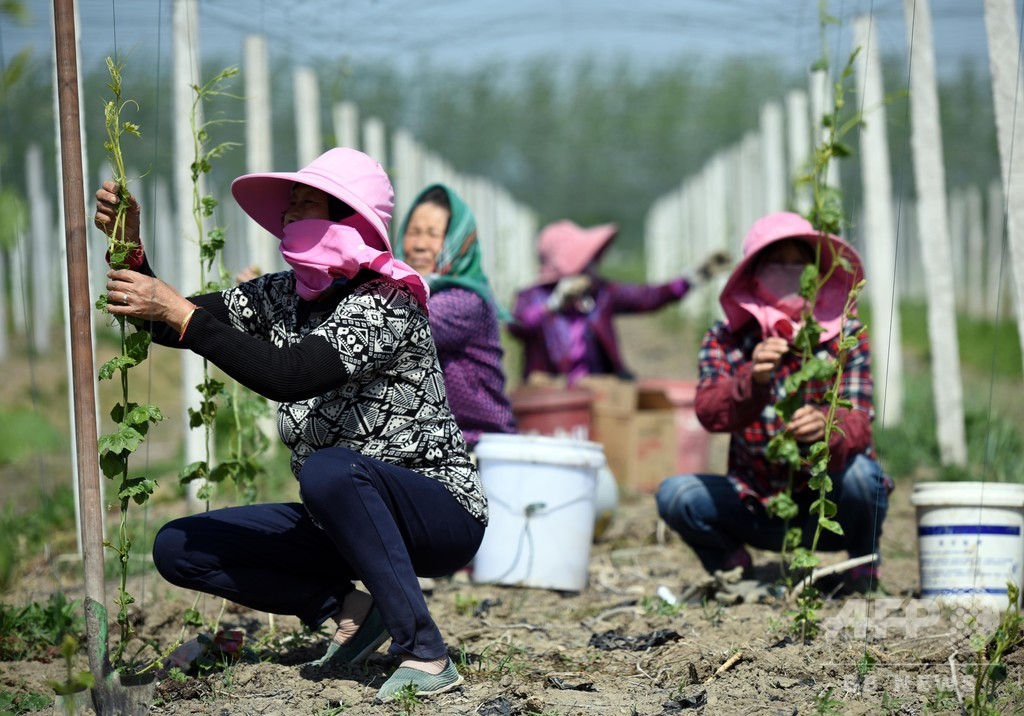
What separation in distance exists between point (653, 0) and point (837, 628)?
7712 mm

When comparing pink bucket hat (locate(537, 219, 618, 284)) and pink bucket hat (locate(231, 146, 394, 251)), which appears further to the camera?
pink bucket hat (locate(537, 219, 618, 284))

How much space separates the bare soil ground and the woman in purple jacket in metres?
2.92

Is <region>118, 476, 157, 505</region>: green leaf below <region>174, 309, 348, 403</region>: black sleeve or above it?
below

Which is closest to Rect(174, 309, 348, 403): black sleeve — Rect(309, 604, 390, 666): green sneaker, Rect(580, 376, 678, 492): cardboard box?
Rect(309, 604, 390, 666): green sneaker

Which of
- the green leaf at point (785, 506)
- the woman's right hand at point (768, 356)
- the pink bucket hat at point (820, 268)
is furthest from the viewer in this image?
the pink bucket hat at point (820, 268)

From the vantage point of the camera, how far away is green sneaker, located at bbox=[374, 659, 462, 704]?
2.53m

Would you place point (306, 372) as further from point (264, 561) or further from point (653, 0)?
point (653, 0)

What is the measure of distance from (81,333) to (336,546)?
742mm

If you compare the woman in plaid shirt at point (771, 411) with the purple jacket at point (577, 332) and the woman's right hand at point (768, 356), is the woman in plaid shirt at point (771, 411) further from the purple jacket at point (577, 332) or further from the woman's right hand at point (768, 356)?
the purple jacket at point (577, 332)

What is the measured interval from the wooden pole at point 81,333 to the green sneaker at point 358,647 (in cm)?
68

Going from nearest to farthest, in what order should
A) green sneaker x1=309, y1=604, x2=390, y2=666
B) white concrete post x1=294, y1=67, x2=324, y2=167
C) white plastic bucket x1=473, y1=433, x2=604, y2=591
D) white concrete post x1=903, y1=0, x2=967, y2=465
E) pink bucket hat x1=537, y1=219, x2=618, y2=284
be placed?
green sneaker x1=309, y1=604, x2=390, y2=666, white plastic bucket x1=473, y1=433, x2=604, y2=591, white concrete post x1=903, y1=0, x2=967, y2=465, white concrete post x1=294, y1=67, x2=324, y2=167, pink bucket hat x1=537, y1=219, x2=618, y2=284

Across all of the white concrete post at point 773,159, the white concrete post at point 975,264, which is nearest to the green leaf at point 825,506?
the white concrete post at point 773,159

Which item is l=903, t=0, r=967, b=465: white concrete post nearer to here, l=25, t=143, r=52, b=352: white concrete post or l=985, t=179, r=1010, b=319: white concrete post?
l=25, t=143, r=52, b=352: white concrete post

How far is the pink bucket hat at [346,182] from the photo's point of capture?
2572 millimetres
